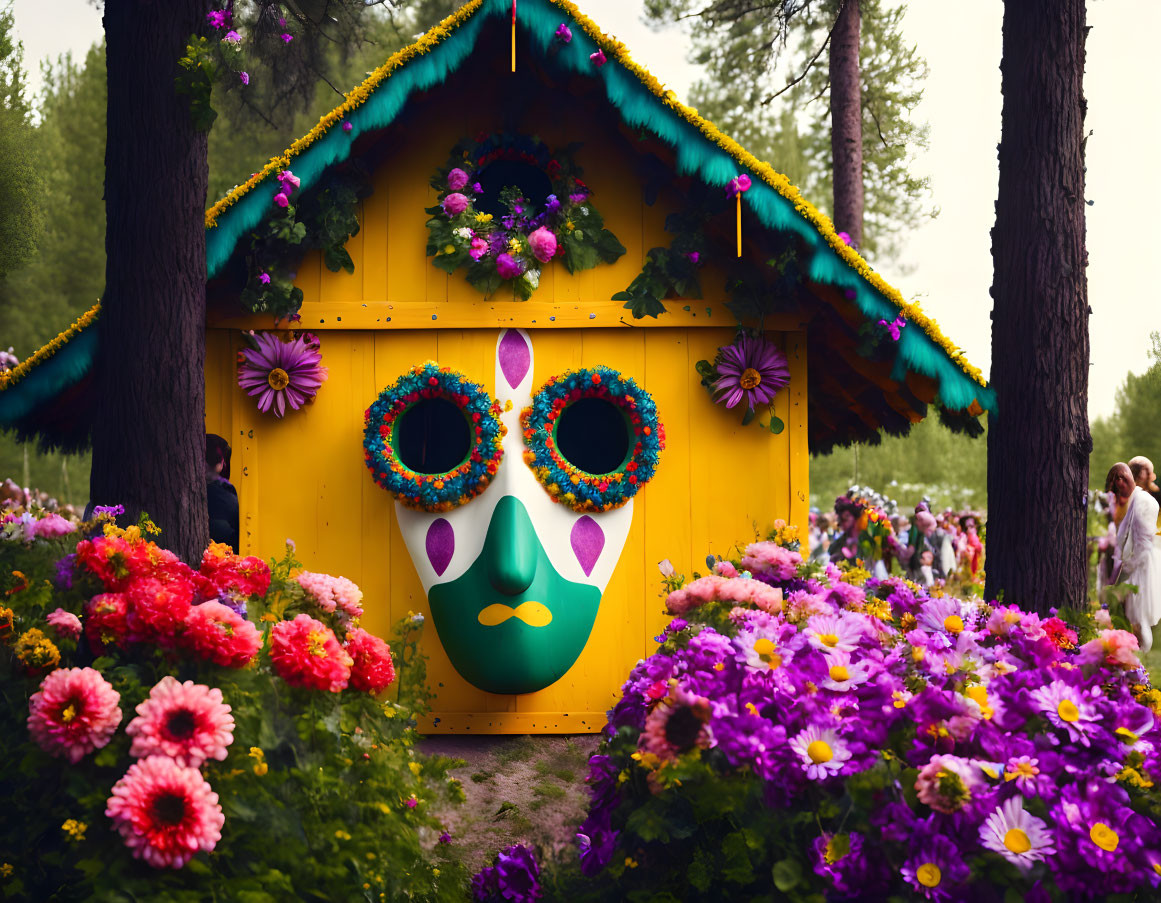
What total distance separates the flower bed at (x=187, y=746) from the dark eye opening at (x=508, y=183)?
3.70 m

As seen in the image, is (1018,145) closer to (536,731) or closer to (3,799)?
(536,731)

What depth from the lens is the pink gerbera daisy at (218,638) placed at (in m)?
2.66

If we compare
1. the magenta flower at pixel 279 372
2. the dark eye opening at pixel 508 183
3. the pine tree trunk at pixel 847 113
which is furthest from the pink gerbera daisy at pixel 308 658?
the pine tree trunk at pixel 847 113

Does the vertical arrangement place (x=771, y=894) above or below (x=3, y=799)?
below

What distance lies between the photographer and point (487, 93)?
592cm

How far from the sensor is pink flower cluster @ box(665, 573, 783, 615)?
10.4 feet

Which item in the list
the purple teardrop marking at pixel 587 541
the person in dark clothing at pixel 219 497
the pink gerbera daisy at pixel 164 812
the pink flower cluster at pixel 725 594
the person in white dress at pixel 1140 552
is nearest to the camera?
the pink gerbera daisy at pixel 164 812

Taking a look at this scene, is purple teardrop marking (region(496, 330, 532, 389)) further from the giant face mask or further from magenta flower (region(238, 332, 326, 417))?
magenta flower (region(238, 332, 326, 417))

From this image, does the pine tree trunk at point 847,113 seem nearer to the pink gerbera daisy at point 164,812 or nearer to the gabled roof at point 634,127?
the gabled roof at point 634,127

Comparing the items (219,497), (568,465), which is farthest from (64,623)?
(568,465)

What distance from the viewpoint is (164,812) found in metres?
2.39

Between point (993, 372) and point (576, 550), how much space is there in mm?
2615

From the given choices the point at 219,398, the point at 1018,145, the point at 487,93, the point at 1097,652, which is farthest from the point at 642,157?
the point at 1097,652

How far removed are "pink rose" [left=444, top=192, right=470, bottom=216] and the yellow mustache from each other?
2.41 m
